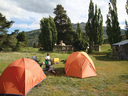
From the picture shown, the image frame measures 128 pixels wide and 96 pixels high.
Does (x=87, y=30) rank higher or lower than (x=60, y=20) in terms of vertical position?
lower

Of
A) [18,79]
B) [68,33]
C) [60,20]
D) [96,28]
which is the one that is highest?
[60,20]

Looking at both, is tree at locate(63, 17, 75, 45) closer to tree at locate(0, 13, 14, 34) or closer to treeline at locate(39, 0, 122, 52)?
treeline at locate(39, 0, 122, 52)

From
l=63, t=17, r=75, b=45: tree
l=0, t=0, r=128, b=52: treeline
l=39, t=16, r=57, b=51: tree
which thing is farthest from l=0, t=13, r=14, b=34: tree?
l=63, t=17, r=75, b=45: tree

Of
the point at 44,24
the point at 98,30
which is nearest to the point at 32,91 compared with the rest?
the point at 44,24

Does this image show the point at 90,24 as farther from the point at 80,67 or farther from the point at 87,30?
the point at 80,67

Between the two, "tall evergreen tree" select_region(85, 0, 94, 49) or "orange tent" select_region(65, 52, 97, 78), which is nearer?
"orange tent" select_region(65, 52, 97, 78)

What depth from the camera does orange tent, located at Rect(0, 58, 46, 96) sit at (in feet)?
13.4

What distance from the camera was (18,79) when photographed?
4285 mm

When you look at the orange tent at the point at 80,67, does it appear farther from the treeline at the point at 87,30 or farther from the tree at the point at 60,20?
the tree at the point at 60,20

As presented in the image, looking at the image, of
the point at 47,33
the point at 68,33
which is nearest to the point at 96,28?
the point at 68,33

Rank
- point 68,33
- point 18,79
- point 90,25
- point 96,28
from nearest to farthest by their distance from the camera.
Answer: point 18,79 < point 96,28 < point 90,25 < point 68,33

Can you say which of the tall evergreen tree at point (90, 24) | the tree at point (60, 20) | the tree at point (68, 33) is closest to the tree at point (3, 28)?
the tree at point (60, 20)

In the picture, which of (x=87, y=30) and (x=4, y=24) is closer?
(x=4, y=24)

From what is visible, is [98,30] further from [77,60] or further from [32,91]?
[32,91]
